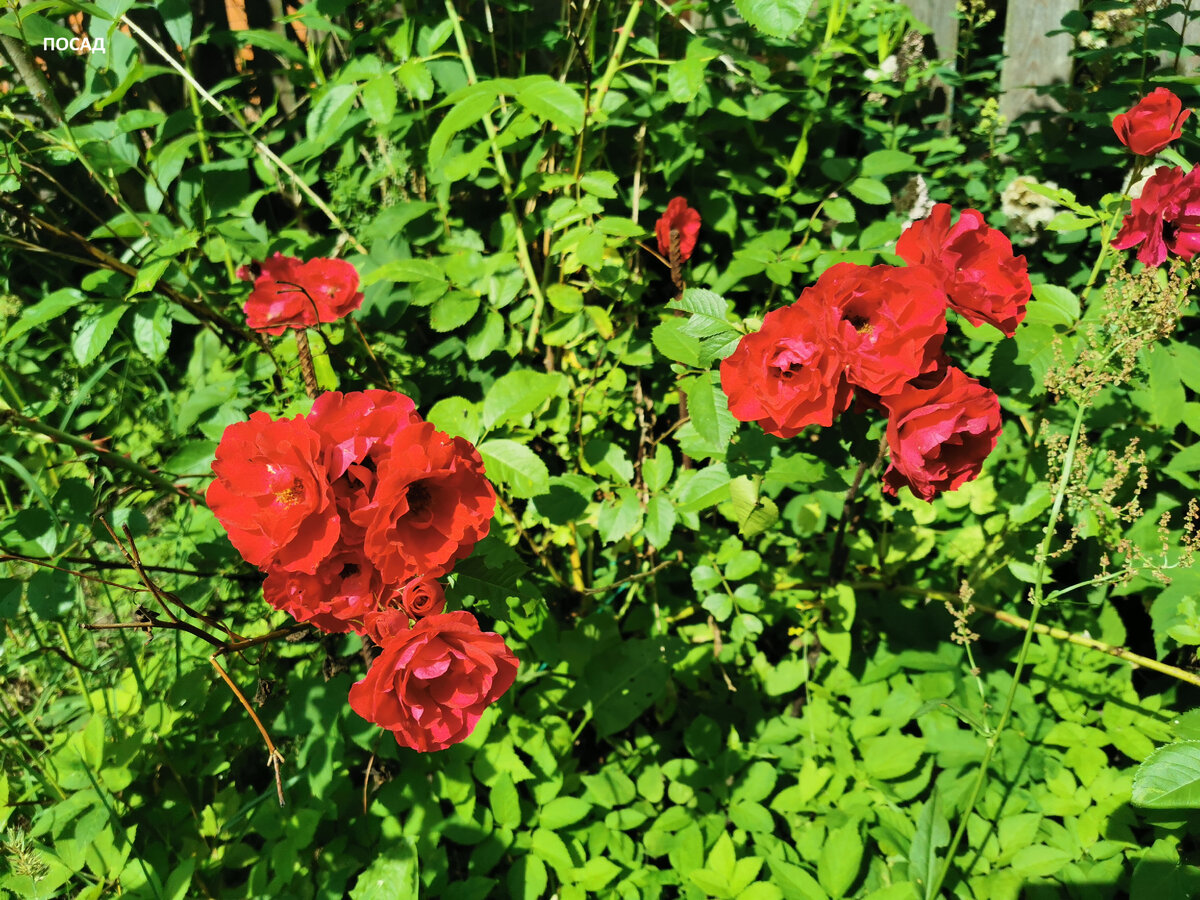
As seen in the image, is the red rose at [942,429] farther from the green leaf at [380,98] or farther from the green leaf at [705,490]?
the green leaf at [380,98]

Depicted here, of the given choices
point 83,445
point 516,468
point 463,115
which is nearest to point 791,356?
point 516,468

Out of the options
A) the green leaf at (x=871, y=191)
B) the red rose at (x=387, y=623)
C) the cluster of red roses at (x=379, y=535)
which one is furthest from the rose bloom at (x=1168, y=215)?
the red rose at (x=387, y=623)

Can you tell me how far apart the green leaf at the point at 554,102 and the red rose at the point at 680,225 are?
304 mm

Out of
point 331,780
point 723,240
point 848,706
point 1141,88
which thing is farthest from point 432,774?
point 1141,88

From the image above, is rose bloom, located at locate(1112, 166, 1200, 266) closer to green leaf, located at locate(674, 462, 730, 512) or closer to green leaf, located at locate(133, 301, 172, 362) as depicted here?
green leaf, located at locate(674, 462, 730, 512)

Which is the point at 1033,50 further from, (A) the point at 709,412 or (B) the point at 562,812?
(B) the point at 562,812

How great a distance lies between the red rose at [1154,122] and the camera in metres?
1.39

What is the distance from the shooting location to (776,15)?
4.09 feet

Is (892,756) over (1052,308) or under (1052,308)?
under

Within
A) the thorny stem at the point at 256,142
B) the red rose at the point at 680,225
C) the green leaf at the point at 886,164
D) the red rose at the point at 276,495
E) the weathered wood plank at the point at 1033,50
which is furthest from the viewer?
the weathered wood plank at the point at 1033,50

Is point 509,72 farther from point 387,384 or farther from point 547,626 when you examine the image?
point 547,626

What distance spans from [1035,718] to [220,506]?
5.73 feet

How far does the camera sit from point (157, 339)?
1.77 m

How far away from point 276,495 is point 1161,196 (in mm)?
1530
